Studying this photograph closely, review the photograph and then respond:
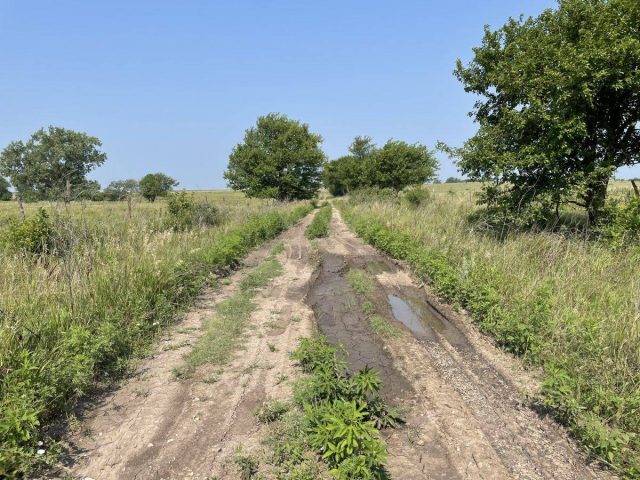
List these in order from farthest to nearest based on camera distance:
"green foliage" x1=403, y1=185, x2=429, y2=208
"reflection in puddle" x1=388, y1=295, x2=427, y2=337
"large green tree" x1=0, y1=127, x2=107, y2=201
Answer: "large green tree" x1=0, y1=127, x2=107, y2=201
"green foliage" x1=403, y1=185, x2=429, y2=208
"reflection in puddle" x1=388, y1=295, x2=427, y2=337

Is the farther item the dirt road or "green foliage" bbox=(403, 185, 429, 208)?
"green foliage" bbox=(403, 185, 429, 208)

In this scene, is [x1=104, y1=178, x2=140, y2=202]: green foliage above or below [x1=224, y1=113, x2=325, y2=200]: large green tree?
below

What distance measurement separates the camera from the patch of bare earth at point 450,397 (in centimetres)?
334

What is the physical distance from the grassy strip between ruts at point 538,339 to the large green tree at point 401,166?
64.7 feet

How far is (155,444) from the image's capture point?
3596mm

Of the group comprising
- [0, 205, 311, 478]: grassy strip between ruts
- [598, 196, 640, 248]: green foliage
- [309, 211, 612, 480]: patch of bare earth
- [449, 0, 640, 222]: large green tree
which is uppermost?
[449, 0, 640, 222]: large green tree

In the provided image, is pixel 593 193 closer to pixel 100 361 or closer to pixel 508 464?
pixel 508 464

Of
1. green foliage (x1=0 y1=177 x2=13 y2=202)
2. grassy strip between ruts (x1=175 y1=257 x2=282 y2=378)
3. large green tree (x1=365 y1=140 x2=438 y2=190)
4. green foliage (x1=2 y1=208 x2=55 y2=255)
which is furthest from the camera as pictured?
green foliage (x1=0 y1=177 x2=13 y2=202)

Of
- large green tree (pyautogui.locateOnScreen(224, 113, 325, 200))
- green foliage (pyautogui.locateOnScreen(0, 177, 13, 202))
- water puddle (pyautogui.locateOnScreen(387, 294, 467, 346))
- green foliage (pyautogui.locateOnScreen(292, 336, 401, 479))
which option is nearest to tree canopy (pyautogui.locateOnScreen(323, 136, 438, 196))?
large green tree (pyautogui.locateOnScreen(224, 113, 325, 200))

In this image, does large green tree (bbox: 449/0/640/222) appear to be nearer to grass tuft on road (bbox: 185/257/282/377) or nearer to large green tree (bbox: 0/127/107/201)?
grass tuft on road (bbox: 185/257/282/377)

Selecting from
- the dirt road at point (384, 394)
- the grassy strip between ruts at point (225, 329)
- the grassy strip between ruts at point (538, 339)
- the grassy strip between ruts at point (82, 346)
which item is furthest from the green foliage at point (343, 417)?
the grassy strip between ruts at point (82, 346)

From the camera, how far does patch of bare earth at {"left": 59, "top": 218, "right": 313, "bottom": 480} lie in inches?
131

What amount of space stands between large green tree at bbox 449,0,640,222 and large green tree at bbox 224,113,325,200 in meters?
24.1

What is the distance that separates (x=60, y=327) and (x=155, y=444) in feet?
7.53
